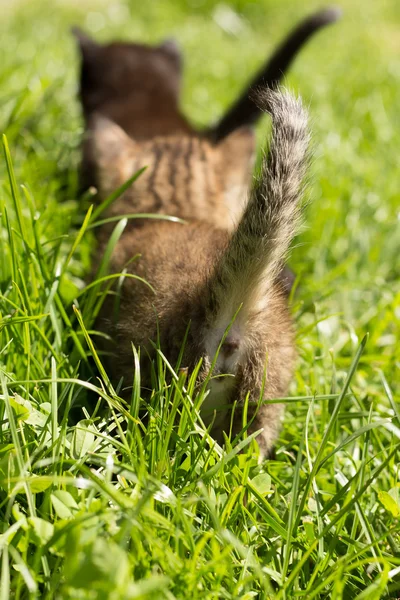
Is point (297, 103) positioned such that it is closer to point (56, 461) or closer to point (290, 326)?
point (290, 326)

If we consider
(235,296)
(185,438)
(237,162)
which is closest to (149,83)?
(237,162)

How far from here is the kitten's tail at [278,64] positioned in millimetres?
2943

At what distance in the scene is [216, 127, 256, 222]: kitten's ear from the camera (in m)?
2.69

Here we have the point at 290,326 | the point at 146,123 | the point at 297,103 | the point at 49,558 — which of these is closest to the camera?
the point at 49,558

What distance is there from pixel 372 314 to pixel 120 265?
3.22 ft

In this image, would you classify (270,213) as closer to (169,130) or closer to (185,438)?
(185,438)

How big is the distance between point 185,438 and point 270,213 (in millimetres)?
527

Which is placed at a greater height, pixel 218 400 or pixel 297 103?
pixel 297 103

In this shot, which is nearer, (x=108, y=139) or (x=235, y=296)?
(x=235, y=296)

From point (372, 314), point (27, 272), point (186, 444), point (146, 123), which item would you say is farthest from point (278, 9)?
point (186, 444)

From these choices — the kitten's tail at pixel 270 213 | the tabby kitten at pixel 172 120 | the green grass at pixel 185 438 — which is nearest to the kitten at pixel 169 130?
the tabby kitten at pixel 172 120

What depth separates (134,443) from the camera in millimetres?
1349

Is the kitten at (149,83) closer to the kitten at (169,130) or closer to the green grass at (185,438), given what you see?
the kitten at (169,130)

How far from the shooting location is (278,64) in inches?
119
